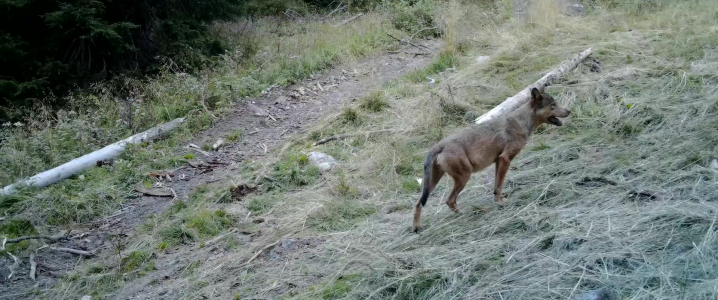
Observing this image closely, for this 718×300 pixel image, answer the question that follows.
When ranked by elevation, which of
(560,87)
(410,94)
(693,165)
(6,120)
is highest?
(693,165)

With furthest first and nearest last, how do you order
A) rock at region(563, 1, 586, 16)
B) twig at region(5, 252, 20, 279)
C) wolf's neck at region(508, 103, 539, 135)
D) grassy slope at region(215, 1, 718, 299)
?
1. rock at region(563, 1, 586, 16)
2. twig at region(5, 252, 20, 279)
3. wolf's neck at region(508, 103, 539, 135)
4. grassy slope at region(215, 1, 718, 299)

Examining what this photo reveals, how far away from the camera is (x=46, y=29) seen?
12.5 meters

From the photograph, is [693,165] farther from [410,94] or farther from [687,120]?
[410,94]

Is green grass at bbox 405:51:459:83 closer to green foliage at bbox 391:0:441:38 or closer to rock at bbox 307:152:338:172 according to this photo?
green foliage at bbox 391:0:441:38

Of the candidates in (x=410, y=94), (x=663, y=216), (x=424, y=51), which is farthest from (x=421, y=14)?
(x=663, y=216)

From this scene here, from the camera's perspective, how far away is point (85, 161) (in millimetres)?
9711

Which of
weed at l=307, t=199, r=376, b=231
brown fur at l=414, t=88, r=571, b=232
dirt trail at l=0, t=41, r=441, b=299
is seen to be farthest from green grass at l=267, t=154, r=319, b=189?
brown fur at l=414, t=88, r=571, b=232

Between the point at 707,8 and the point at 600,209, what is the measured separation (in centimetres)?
946

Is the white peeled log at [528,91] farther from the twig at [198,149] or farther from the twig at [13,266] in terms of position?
the twig at [13,266]

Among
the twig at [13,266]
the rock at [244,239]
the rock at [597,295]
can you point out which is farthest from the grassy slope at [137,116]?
the rock at [597,295]

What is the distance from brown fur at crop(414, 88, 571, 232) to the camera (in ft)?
19.6

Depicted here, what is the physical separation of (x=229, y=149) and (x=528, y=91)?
4870 millimetres

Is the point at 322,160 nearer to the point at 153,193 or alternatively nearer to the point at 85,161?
the point at 153,193

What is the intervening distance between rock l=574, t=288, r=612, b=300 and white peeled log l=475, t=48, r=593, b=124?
13.3 feet
